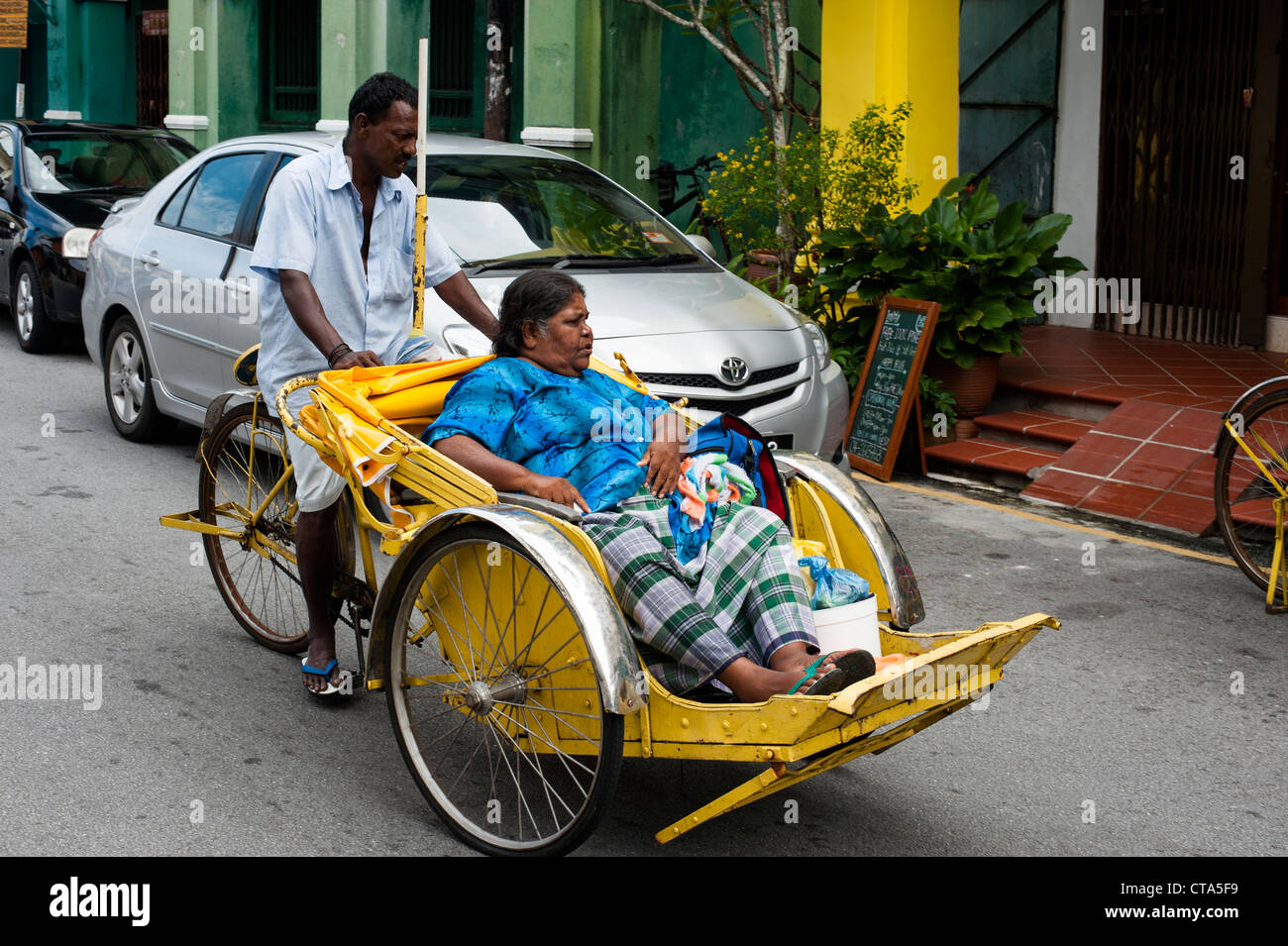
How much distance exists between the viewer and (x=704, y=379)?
675cm

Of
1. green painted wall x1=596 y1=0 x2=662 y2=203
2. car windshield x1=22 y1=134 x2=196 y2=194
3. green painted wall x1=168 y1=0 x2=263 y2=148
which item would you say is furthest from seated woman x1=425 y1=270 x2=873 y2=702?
green painted wall x1=168 y1=0 x2=263 y2=148

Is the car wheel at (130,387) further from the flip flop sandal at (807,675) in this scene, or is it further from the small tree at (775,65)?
the flip flop sandal at (807,675)

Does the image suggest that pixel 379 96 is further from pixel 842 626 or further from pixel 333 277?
pixel 842 626

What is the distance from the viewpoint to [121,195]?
41.0 feet

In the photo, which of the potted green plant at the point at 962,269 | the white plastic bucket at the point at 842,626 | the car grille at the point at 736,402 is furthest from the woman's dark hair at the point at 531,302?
the potted green plant at the point at 962,269

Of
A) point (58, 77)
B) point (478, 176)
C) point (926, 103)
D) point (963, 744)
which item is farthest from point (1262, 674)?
point (58, 77)

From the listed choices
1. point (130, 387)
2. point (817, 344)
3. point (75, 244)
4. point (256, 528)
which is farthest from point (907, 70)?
point (256, 528)

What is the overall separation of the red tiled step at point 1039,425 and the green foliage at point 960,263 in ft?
1.34

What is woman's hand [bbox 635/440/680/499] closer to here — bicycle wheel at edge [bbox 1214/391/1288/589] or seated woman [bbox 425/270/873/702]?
seated woman [bbox 425/270/873/702]

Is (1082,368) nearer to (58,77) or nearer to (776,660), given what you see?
(776,660)

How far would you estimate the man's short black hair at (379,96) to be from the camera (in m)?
4.68

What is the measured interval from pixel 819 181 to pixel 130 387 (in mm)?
4367

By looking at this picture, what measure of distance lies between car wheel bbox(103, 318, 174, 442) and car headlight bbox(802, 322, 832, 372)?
11.9ft

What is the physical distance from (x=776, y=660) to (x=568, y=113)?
421 inches
